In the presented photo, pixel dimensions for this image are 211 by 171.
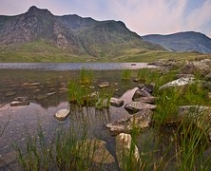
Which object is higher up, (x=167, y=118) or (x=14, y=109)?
(x=167, y=118)

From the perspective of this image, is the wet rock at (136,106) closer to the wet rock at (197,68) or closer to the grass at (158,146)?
the grass at (158,146)

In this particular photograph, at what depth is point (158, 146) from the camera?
543 cm

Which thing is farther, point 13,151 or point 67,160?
point 13,151

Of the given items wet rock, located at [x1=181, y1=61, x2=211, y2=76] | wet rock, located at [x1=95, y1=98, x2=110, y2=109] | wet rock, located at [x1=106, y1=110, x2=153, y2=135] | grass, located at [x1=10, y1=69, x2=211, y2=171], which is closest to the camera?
grass, located at [x1=10, y1=69, x2=211, y2=171]

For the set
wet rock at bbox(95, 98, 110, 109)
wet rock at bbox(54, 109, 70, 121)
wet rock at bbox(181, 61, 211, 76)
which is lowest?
wet rock at bbox(54, 109, 70, 121)

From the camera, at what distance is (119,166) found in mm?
4492

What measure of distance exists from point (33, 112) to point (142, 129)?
16.6 feet

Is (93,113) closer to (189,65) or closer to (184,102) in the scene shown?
(184,102)

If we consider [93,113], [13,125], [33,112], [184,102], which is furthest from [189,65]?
[13,125]

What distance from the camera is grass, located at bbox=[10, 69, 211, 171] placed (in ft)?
10.6

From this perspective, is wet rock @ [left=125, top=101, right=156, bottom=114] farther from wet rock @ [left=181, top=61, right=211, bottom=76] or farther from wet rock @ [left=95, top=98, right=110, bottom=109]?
wet rock @ [left=181, top=61, right=211, bottom=76]

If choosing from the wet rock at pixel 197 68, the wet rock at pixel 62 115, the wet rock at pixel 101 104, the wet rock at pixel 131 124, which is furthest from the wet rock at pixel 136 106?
the wet rock at pixel 197 68

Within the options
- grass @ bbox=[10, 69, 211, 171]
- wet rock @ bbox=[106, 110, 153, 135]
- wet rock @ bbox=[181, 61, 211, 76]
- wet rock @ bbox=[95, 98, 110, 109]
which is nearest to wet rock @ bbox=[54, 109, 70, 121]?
grass @ bbox=[10, 69, 211, 171]

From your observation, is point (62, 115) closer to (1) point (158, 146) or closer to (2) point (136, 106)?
(2) point (136, 106)
